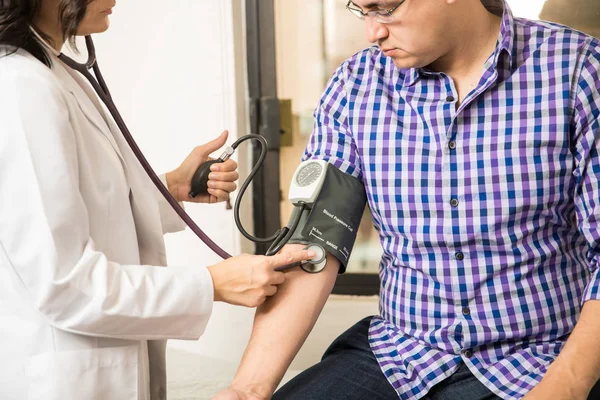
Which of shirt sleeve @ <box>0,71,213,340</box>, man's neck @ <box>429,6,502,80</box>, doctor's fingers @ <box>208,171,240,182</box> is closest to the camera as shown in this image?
shirt sleeve @ <box>0,71,213,340</box>

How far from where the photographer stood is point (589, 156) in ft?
4.27

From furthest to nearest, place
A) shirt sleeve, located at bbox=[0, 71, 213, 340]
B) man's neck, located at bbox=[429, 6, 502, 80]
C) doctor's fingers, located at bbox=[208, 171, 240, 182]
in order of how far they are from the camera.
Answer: doctor's fingers, located at bbox=[208, 171, 240, 182] → man's neck, located at bbox=[429, 6, 502, 80] → shirt sleeve, located at bbox=[0, 71, 213, 340]

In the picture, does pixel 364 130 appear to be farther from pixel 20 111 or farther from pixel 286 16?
pixel 286 16

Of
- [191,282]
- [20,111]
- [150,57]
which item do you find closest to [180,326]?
[191,282]

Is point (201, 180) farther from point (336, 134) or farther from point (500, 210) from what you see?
point (500, 210)

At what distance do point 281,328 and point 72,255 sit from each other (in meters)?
0.41

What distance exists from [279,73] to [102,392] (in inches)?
61.6

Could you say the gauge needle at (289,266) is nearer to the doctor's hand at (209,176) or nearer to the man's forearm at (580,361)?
the doctor's hand at (209,176)

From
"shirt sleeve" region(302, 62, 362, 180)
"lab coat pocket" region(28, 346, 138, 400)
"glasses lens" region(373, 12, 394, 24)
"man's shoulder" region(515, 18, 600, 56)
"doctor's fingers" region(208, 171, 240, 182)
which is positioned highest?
"glasses lens" region(373, 12, 394, 24)

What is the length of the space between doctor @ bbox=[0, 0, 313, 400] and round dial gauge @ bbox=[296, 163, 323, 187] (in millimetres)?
150

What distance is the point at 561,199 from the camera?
1336 millimetres

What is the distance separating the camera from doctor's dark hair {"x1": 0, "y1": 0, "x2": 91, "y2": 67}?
47.6 inches

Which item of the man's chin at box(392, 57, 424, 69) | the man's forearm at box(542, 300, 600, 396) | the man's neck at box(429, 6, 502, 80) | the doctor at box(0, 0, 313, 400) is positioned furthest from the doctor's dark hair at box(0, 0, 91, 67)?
the man's forearm at box(542, 300, 600, 396)

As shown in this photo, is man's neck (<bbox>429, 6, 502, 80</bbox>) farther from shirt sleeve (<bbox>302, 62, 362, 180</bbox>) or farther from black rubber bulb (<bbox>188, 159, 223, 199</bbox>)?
black rubber bulb (<bbox>188, 159, 223, 199</bbox>)
